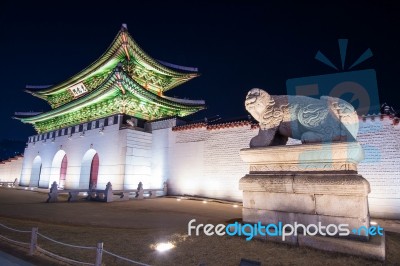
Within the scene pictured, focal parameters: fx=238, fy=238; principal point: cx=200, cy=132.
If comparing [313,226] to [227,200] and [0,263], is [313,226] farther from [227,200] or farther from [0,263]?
[227,200]

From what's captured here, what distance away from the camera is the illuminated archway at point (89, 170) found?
59.5ft

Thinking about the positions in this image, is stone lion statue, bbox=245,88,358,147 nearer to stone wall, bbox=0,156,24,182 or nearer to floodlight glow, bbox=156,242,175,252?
floodlight glow, bbox=156,242,175,252

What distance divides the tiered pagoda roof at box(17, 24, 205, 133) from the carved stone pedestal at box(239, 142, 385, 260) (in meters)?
14.3

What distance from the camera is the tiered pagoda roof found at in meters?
17.4

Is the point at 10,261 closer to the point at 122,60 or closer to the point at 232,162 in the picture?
the point at 232,162

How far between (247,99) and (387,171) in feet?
29.0

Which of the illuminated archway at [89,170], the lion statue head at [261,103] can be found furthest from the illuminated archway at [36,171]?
the lion statue head at [261,103]

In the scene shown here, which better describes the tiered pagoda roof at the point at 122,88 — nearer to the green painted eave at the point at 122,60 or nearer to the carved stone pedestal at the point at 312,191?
the green painted eave at the point at 122,60

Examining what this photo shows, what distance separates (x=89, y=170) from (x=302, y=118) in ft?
58.7

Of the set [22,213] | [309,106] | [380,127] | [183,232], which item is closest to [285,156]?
[309,106]

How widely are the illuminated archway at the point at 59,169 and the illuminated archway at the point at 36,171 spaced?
11.3 feet

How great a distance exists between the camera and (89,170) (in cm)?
1847

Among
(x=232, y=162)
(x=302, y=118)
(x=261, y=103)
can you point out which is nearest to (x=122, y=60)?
(x=232, y=162)
